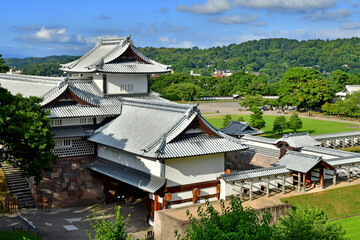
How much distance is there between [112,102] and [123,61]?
4.10 meters

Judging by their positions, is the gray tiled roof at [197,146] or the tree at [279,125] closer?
the gray tiled roof at [197,146]

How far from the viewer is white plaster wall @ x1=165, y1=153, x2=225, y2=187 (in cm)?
2517

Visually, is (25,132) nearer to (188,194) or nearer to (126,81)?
(188,194)

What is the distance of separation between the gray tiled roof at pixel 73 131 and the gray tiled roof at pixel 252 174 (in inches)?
413

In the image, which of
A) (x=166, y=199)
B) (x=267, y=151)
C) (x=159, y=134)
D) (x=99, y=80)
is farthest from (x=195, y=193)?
(x=267, y=151)

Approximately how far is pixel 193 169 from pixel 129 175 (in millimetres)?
4150

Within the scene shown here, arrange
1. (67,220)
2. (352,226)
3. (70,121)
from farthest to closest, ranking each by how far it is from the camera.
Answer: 1. (70,121)
2. (67,220)
3. (352,226)

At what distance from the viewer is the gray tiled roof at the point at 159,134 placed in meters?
25.0

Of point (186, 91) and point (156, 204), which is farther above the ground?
point (186, 91)

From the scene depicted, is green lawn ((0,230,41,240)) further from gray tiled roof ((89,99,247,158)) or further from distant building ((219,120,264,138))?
distant building ((219,120,264,138))

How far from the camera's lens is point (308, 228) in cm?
1738

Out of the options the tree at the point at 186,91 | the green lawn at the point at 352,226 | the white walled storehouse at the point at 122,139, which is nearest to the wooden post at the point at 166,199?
the white walled storehouse at the point at 122,139

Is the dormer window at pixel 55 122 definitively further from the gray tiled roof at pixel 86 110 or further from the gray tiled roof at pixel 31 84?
the gray tiled roof at pixel 31 84

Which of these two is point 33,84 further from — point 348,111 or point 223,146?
point 348,111
